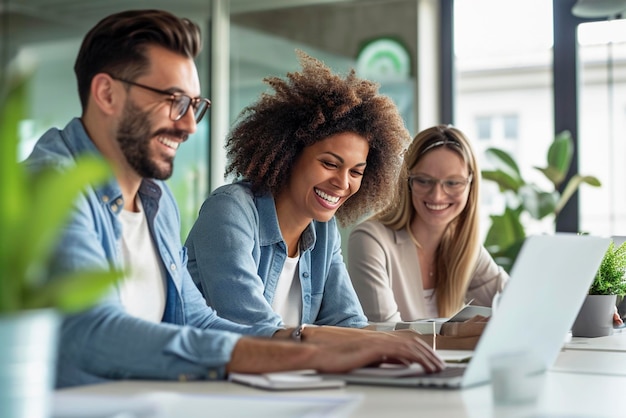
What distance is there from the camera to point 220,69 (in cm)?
603

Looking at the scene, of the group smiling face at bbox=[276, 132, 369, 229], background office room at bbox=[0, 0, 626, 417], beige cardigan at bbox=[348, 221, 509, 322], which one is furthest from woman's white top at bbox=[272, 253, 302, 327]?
background office room at bbox=[0, 0, 626, 417]

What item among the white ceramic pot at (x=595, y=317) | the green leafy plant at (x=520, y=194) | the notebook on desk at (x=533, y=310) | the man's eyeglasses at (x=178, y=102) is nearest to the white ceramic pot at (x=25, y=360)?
the notebook on desk at (x=533, y=310)

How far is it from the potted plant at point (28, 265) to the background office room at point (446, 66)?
3.93m

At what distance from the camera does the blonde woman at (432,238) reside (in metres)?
3.05

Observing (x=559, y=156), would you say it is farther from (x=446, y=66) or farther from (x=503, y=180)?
(x=446, y=66)

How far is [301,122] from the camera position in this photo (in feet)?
8.26

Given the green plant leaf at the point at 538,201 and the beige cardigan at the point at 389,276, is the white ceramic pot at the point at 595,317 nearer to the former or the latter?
the beige cardigan at the point at 389,276

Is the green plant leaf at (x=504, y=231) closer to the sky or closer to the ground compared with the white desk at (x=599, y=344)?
closer to the sky

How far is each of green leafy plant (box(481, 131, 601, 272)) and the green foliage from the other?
8.25 ft

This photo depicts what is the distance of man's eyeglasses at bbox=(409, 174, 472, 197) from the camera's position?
10.3 ft

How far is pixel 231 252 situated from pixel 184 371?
33.4 inches

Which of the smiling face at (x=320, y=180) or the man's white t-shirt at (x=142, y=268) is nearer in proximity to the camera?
the man's white t-shirt at (x=142, y=268)

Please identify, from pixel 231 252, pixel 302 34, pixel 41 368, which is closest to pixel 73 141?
pixel 231 252

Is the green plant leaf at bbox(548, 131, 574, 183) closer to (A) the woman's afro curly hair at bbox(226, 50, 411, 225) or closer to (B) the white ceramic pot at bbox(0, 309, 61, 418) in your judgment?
(A) the woman's afro curly hair at bbox(226, 50, 411, 225)
